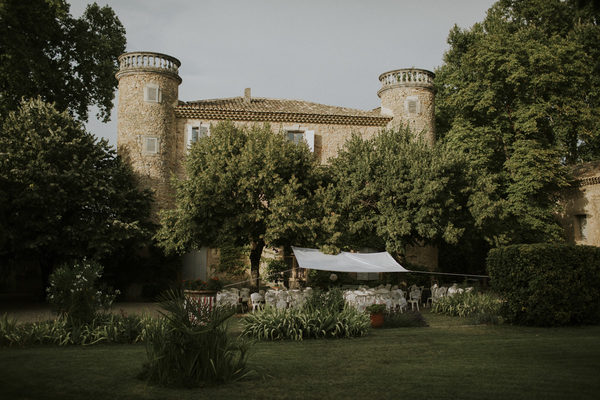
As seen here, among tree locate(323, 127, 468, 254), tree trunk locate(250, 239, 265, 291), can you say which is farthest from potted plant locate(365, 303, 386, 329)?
tree trunk locate(250, 239, 265, 291)

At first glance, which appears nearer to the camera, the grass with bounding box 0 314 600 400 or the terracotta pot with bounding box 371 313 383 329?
the grass with bounding box 0 314 600 400

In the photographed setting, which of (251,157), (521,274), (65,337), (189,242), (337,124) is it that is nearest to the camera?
(65,337)

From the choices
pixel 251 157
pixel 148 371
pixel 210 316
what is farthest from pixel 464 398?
pixel 251 157

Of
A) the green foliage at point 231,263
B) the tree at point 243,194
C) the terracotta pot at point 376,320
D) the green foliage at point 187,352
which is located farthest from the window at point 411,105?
the green foliage at point 187,352

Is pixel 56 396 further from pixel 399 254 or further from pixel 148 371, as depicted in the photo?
pixel 399 254

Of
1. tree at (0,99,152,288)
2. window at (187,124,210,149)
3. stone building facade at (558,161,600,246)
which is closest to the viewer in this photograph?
tree at (0,99,152,288)

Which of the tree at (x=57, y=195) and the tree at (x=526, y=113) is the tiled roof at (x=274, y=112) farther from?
the tree at (x=57, y=195)

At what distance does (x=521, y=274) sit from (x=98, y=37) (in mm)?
22914

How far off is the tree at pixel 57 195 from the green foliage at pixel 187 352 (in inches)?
473

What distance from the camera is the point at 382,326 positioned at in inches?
468

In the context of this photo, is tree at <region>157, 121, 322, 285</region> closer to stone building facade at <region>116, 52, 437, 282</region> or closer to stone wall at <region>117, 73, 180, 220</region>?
stone building facade at <region>116, 52, 437, 282</region>

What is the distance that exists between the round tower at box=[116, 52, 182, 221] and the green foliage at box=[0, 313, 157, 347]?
11992 mm

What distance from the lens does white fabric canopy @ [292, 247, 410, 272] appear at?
14289 mm

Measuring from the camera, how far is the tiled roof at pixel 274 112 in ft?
73.0
